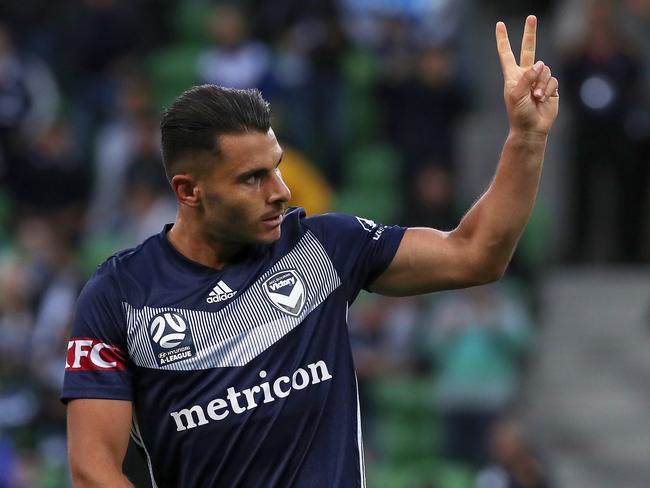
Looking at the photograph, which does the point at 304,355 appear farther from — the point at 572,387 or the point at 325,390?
the point at 572,387

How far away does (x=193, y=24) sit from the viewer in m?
12.8

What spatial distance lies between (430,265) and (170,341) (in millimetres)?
Result: 703

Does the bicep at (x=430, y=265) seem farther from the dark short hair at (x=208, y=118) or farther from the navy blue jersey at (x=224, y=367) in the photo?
the dark short hair at (x=208, y=118)

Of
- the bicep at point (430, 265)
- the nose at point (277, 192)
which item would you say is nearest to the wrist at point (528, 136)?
the bicep at point (430, 265)

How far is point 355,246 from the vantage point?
3.71 meters

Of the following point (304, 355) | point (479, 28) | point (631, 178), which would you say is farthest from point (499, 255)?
point (479, 28)

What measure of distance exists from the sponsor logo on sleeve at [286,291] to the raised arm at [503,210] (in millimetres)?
252

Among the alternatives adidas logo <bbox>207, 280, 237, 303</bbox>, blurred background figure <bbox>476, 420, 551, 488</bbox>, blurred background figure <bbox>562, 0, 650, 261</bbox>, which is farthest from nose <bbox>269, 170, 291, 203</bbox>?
blurred background figure <bbox>562, 0, 650, 261</bbox>

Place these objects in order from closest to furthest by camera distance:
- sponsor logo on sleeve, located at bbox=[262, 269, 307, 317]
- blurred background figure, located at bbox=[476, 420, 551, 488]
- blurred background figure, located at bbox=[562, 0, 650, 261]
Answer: sponsor logo on sleeve, located at bbox=[262, 269, 307, 317] → blurred background figure, located at bbox=[476, 420, 551, 488] → blurred background figure, located at bbox=[562, 0, 650, 261]

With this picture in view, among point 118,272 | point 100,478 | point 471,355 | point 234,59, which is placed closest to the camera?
point 100,478

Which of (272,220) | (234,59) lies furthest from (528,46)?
(234,59)

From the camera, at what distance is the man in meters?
3.51

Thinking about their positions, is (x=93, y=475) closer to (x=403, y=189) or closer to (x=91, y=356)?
(x=91, y=356)

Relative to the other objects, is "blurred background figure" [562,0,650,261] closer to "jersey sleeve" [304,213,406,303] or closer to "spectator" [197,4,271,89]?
"spectator" [197,4,271,89]
